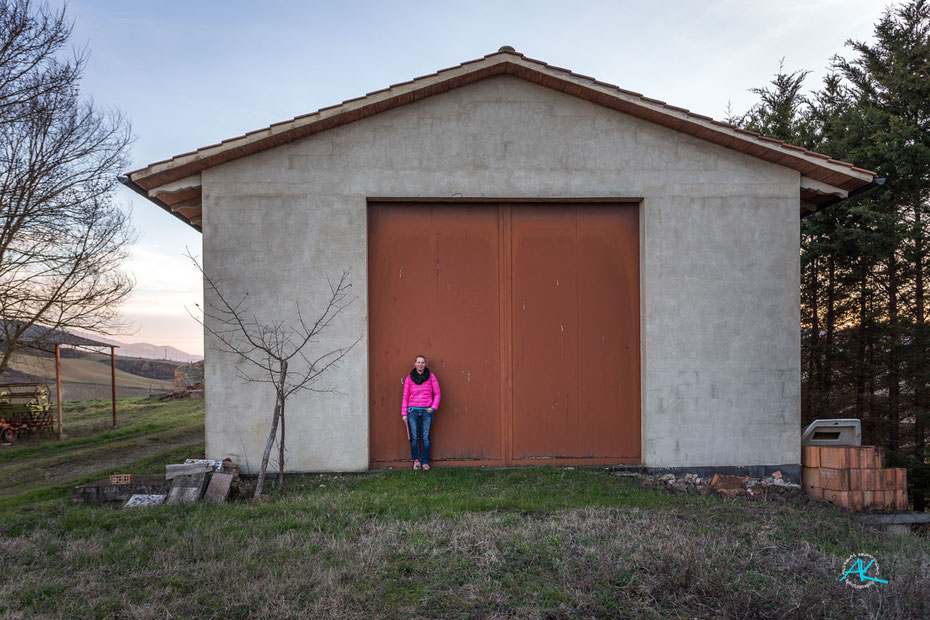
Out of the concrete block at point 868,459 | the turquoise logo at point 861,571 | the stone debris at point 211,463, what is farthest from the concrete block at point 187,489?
the concrete block at point 868,459

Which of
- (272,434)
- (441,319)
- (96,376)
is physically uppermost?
(441,319)

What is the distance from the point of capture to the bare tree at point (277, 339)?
26.7 feet

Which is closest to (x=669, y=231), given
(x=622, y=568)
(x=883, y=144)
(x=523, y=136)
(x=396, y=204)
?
(x=523, y=136)

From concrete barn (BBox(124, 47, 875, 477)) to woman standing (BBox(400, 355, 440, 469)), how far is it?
0.29 meters

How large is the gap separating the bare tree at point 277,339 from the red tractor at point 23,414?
12.7m

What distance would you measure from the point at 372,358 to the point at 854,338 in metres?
10.5

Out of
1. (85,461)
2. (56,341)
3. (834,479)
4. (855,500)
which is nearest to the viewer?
(855,500)

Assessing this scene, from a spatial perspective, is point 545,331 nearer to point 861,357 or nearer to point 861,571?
point 861,571

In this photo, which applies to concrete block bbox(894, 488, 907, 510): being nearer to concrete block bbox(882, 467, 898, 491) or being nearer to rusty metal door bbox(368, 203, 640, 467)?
concrete block bbox(882, 467, 898, 491)

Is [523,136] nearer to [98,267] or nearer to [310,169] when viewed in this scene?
[310,169]

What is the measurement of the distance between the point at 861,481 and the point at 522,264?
204 inches

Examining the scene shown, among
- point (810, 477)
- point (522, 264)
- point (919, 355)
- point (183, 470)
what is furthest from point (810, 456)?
point (183, 470)

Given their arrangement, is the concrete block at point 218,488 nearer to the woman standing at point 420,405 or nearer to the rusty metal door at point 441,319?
the rusty metal door at point 441,319

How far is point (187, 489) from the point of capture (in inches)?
277
